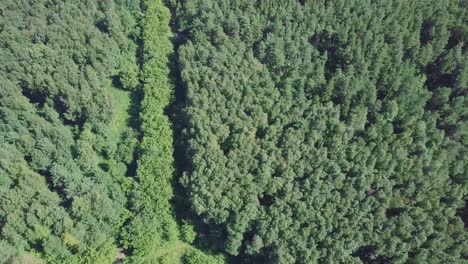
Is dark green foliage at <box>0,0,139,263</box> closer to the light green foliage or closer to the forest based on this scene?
the forest

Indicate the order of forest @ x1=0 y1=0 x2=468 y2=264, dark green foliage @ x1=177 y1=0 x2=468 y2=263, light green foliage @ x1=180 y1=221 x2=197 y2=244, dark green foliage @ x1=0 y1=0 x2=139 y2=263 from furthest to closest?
1. light green foliage @ x1=180 y1=221 x2=197 y2=244
2. dark green foliage @ x1=0 y1=0 x2=139 y2=263
3. forest @ x1=0 y1=0 x2=468 y2=264
4. dark green foliage @ x1=177 y1=0 x2=468 y2=263

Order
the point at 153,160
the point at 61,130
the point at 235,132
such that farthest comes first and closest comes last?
1. the point at 61,130
2. the point at 235,132
3. the point at 153,160

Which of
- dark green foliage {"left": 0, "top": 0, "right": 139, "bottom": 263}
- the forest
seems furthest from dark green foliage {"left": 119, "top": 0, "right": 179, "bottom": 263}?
dark green foliage {"left": 0, "top": 0, "right": 139, "bottom": 263}

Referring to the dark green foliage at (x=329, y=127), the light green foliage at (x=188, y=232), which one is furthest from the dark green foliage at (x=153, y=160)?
the dark green foliage at (x=329, y=127)

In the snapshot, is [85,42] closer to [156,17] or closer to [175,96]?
[156,17]

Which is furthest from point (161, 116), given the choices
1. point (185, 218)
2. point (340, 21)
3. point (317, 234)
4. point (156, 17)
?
point (340, 21)

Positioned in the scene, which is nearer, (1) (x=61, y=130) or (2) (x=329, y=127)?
(2) (x=329, y=127)

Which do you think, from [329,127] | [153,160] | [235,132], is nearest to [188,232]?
[153,160]

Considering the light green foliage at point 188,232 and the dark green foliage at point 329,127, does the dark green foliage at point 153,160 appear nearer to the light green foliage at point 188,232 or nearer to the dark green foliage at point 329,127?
the light green foliage at point 188,232

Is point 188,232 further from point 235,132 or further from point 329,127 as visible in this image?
point 329,127
